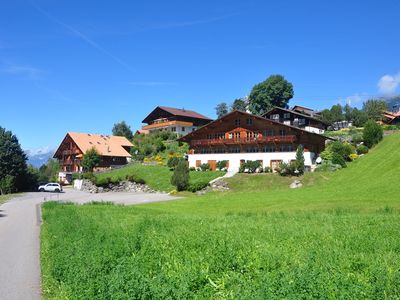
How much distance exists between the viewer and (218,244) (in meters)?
11.3

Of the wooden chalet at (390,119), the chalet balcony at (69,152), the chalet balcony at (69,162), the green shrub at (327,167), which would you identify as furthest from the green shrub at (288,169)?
the wooden chalet at (390,119)

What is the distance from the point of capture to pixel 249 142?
61.9 metres

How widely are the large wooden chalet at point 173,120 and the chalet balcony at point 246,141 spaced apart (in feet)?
119

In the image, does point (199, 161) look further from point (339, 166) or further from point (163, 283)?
point (163, 283)

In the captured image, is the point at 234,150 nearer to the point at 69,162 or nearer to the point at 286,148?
the point at 286,148

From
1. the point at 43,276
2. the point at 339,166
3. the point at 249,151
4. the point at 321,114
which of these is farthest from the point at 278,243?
the point at 321,114

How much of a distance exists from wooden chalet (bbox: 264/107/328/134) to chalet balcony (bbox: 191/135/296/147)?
22.2m

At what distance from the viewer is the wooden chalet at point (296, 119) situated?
82.5m

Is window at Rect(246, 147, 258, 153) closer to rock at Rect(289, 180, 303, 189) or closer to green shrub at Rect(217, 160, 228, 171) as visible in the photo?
green shrub at Rect(217, 160, 228, 171)

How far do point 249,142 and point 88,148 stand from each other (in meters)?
42.7

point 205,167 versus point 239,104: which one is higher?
point 239,104

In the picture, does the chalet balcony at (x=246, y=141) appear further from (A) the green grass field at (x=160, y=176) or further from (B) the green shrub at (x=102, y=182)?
(B) the green shrub at (x=102, y=182)

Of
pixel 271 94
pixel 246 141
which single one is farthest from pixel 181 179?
pixel 271 94

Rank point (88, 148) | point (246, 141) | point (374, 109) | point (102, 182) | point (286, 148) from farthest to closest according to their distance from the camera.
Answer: point (374, 109), point (88, 148), point (246, 141), point (102, 182), point (286, 148)
